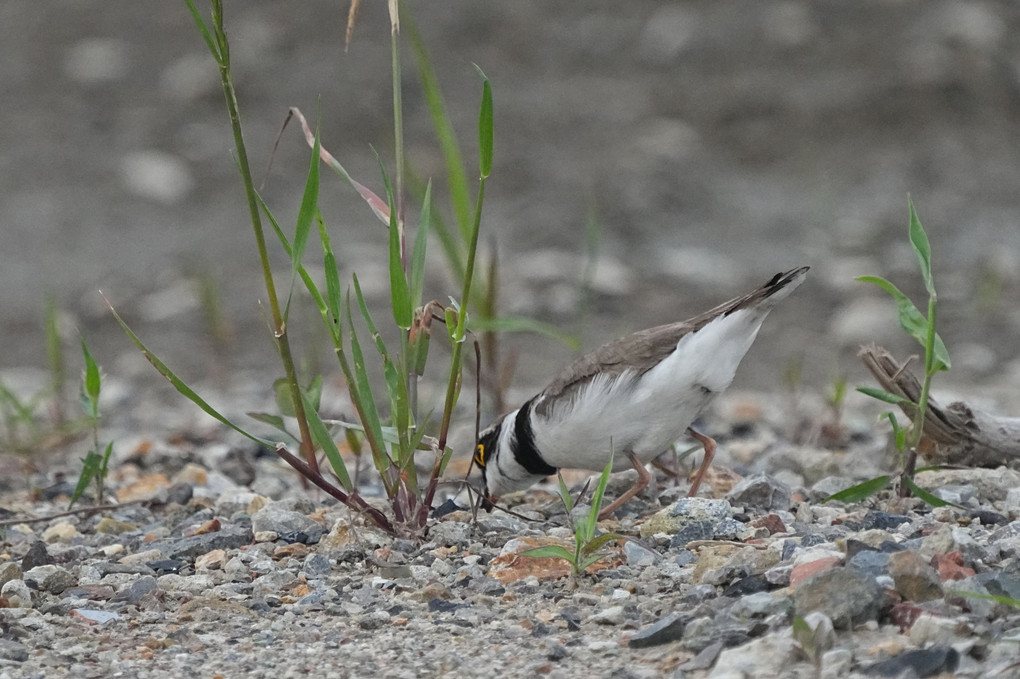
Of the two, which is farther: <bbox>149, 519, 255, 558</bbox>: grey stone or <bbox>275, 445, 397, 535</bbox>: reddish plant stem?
<bbox>149, 519, 255, 558</bbox>: grey stone

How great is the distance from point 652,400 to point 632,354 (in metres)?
0.16

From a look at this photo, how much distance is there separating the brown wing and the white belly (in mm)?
23

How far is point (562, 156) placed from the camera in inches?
363

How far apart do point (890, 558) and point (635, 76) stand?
25.1 feet

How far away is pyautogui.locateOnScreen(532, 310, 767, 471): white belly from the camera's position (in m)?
3.54

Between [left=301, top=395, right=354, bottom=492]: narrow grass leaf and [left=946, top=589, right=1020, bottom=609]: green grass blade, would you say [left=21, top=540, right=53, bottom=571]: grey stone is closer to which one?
[left=301, top=395, right=354, bottom=492]: narrow grass leaf

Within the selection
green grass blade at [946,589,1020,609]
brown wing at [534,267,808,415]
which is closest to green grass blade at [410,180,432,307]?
brown wing at [534,267,808,415]

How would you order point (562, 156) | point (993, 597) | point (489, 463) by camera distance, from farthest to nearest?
point (562, 156) < point (489, 463) < point (993, 597)

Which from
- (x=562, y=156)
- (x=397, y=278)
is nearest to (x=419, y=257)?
(x=397, y=278)

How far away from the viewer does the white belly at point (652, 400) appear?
3.54 metres

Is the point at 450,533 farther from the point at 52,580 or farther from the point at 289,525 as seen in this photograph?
the point at 52,580

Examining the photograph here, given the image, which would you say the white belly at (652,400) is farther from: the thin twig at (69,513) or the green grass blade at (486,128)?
the thin twig at (69,513)

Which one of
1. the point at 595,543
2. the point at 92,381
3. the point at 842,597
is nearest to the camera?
the point at 842,597

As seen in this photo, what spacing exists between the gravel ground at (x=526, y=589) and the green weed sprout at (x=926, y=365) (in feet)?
0.26
